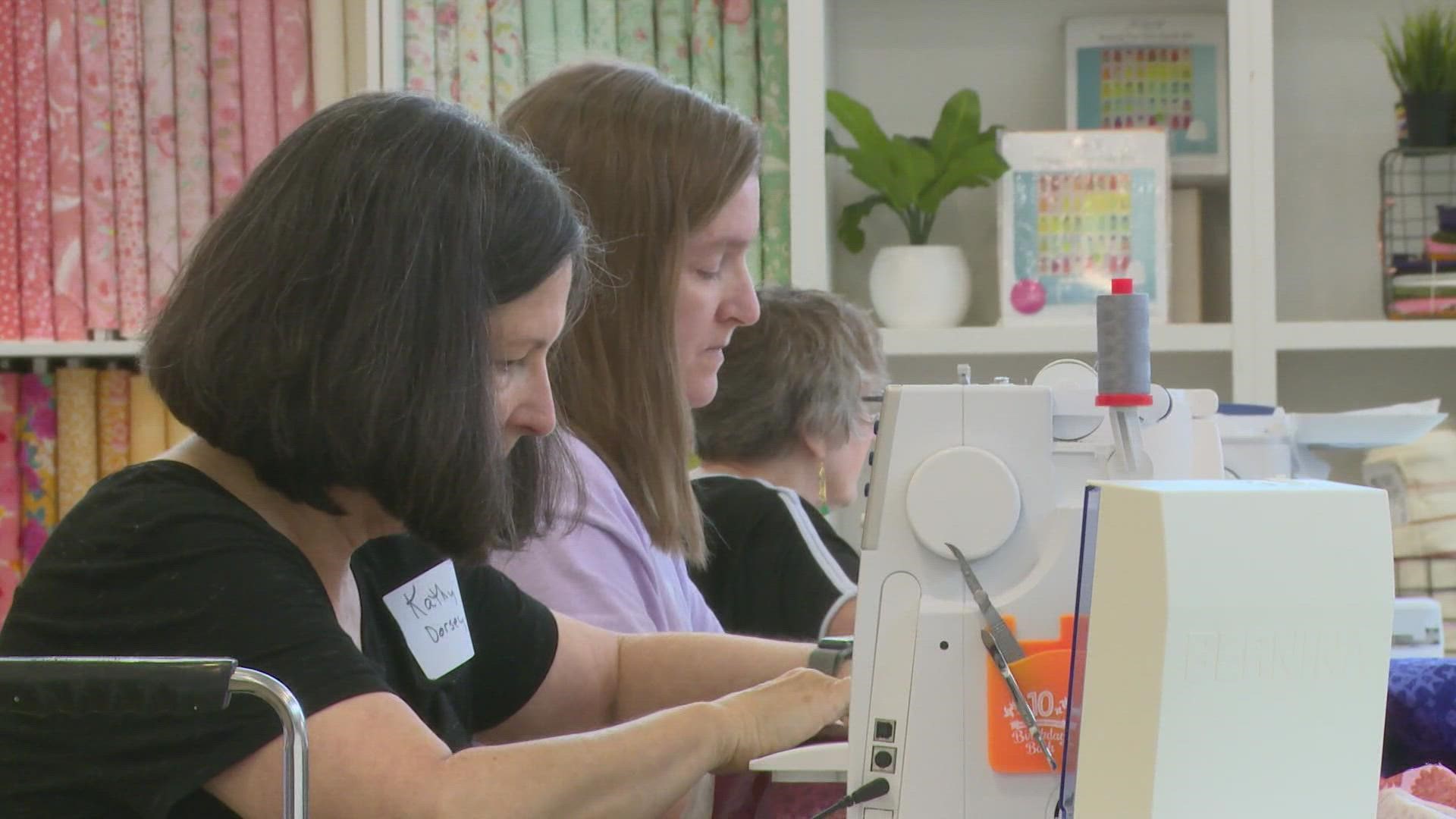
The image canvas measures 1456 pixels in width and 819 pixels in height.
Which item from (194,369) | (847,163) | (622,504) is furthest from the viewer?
(847,163)

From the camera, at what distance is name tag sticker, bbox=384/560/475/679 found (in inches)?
50.7

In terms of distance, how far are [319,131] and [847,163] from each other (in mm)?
1732

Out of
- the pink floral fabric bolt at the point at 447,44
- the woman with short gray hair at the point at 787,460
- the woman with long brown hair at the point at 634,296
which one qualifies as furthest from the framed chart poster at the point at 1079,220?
the woman with long brown hair at the point at 634,296

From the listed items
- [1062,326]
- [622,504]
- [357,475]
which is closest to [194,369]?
[357,475]

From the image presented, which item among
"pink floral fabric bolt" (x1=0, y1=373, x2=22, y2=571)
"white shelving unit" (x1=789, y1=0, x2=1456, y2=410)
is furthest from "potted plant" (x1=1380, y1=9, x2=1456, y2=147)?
"pink floral fabric bolt" (x1=0, y1=373, x2=22, y2=571)

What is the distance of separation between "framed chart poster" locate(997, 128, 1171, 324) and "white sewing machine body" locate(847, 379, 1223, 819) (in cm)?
140

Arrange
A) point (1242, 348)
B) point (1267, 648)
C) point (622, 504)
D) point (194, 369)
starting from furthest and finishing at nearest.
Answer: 1. point (1242, 348)
2. point (622, 504)
3. point (194, 369)
4. point (1267, 648)

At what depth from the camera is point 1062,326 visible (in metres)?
2.45

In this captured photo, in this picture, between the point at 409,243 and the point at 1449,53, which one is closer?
the point at 409,243

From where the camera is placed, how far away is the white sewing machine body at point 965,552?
41.0 inches

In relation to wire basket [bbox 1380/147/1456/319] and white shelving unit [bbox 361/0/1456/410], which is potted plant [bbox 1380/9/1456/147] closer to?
wire basket [bbox 1380/147/1456/319]

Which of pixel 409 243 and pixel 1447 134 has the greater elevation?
pixel 1447 134

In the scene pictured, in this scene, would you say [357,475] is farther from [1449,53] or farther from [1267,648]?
[1449,53]

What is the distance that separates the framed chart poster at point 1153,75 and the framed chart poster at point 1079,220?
17 centimetres
